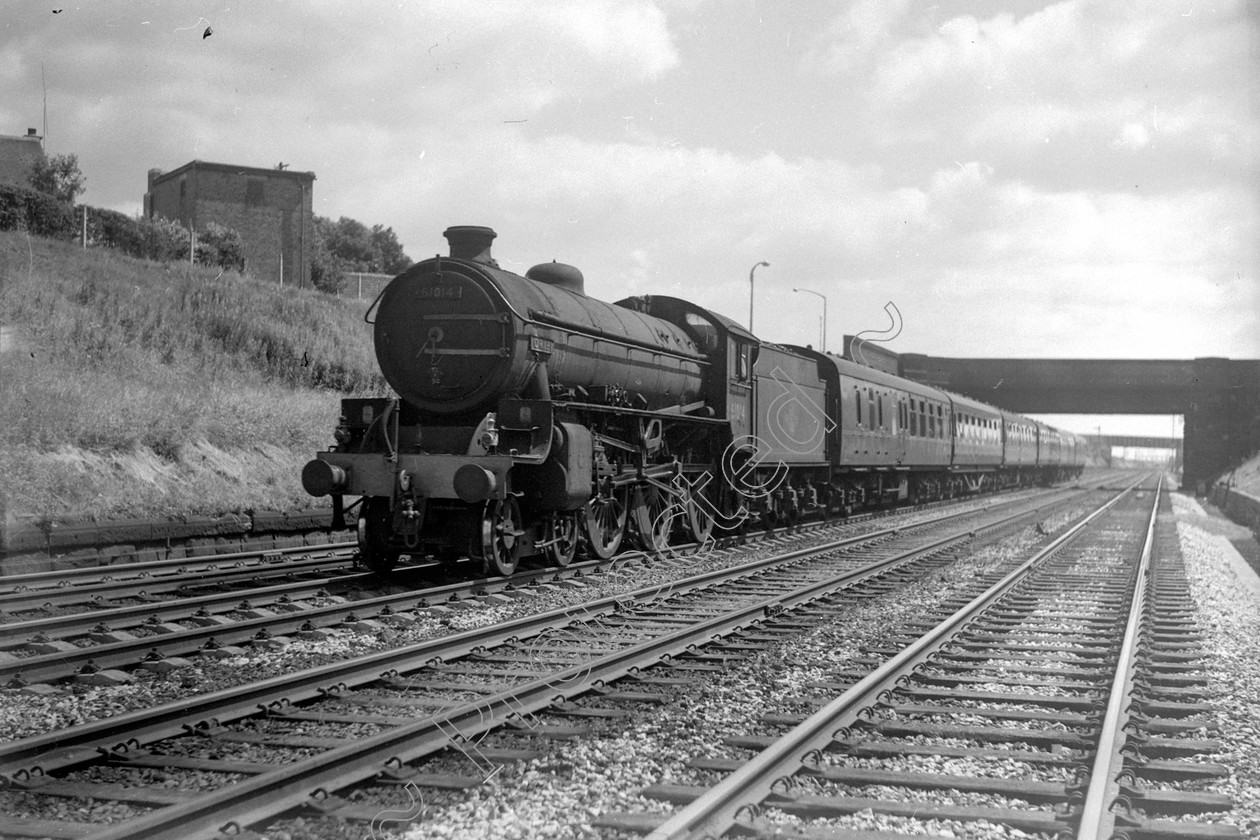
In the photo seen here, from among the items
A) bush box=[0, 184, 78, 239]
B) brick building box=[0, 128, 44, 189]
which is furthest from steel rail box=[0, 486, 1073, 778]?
brick building box=[0, 128, 44, 189]

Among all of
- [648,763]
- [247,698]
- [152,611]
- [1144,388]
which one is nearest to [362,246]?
[1144,388]

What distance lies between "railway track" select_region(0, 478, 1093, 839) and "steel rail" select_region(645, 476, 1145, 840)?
1076 mm

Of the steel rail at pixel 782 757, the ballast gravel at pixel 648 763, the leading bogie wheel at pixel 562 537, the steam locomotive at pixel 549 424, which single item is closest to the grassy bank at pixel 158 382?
the steam locomotive at pixel 549 424

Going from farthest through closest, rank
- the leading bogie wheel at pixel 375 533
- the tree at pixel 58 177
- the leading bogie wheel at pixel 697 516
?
1. the tree at pixel 58 177
2. the leading bogie wheel at pixel 697 516
3. the leading bogie wheel at pixel 375 533

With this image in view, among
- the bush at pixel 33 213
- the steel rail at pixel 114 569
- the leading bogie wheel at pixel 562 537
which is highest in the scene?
the bush at pixel 33 213

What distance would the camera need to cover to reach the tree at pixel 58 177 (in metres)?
30.8

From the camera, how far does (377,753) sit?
4527 millimetres

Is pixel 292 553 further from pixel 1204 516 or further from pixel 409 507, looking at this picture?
pixel 1204 516

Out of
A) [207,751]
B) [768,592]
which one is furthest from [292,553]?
[207,751]

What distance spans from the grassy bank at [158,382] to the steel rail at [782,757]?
10.7m

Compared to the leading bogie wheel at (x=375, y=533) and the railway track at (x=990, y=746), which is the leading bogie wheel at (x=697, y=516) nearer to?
the leading bogie wheel at (x=375, y=533)

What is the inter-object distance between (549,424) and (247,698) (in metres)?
5.16

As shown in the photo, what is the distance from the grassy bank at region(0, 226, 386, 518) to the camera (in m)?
14.4

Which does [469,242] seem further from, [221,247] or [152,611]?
[221,247]
